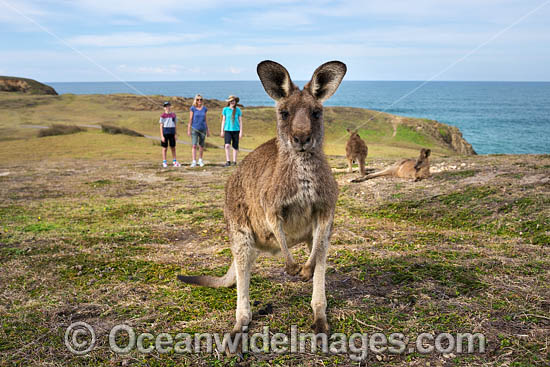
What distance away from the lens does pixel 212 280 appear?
388cm

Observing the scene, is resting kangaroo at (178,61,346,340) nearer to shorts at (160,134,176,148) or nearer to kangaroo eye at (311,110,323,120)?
kangaroo eye at (311,110,323,120)

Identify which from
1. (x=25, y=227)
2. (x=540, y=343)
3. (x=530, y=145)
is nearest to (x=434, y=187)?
(x=540, y=343)

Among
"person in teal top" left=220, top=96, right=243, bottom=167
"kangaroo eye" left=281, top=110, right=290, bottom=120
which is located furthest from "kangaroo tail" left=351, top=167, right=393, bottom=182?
"kangaroo eye" left=281, top=110, right=290, bottom=120

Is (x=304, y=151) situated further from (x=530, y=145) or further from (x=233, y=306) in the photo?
(x=530, y=145)

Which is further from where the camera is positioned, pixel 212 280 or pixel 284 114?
pixel 212 280

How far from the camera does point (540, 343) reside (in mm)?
2803

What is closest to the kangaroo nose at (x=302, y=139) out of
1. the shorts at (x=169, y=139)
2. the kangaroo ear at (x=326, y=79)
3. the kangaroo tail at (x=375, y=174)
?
the kangaroo ear at (x=326, y=79)

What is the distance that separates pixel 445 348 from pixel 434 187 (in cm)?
515

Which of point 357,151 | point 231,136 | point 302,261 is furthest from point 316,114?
point 231,136

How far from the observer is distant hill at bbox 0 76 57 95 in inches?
1727

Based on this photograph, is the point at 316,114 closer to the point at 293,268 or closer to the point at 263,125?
the point at 293,268

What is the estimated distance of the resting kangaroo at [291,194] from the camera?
3084mm

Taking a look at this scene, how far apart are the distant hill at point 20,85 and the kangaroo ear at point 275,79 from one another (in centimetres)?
4974

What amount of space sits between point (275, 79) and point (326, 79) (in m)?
0.42
